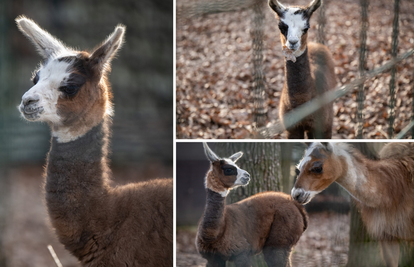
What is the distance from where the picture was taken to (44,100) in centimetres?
138

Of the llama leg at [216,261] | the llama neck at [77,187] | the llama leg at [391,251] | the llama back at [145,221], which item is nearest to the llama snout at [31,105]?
the llama neck at [77,187]

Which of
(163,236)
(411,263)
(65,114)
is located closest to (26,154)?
(65,114)

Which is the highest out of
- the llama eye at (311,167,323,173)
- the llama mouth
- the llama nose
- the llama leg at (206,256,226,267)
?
the llama nose

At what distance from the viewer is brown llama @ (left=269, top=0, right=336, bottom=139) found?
1.45 meters

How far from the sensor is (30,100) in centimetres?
135

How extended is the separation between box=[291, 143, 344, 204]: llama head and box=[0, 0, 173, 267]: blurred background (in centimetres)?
78

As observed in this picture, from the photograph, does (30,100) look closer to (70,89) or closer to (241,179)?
(70,89)

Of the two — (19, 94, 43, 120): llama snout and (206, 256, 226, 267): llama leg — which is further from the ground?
(19, 94, 43, 120): llama snout

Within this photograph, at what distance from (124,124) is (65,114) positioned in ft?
1.32

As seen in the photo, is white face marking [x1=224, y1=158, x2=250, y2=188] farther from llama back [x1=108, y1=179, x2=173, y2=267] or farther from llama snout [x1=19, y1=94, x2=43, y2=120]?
llama snout [x1=19, y1=94, x2=43, y2=120]

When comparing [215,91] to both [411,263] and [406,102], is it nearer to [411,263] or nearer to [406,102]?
[406,102]

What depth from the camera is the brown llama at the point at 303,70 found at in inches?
57.2

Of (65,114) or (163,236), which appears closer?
(65,114)

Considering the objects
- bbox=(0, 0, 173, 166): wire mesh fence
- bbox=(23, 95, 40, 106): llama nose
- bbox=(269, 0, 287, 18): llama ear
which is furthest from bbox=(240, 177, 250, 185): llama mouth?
bbox=(23, 95, 40, 106): llama nose
